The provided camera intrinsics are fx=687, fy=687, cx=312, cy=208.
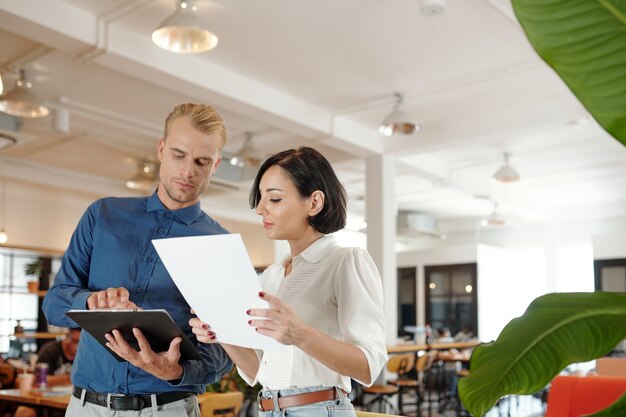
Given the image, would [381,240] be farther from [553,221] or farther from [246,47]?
[553,221]

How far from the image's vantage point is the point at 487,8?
207 inches

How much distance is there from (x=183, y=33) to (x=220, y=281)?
147 inches

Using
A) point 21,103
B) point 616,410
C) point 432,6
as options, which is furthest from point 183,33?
point 616,410

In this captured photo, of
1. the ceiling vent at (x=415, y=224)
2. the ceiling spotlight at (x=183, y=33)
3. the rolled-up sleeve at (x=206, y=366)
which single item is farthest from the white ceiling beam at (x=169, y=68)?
the ceiling vent at (x=415, y=224)

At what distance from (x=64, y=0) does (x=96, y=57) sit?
52 cm

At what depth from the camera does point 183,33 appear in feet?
15.5

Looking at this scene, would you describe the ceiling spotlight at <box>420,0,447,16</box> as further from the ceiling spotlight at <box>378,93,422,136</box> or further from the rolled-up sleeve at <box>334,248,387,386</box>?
the rolled-up sleeve at <box>334,248,387,386</box>

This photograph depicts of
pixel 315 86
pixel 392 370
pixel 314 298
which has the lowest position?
pixel 392 370

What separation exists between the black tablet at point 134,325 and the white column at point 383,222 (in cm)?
719

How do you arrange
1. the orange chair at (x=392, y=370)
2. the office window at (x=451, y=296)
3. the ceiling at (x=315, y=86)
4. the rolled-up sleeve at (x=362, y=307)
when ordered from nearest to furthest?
1. the rolled-up sleeve at (x=362, y=307)
2. the ceiling at (x=315, y=86)
3. the orange chair at (x=392, y=370)
4. the office window at (x=451, y=296)

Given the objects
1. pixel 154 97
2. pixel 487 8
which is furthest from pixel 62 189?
pixel 487 8

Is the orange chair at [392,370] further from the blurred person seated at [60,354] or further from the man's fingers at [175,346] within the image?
the man's fingers at [175,346]

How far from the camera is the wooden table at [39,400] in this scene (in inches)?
160

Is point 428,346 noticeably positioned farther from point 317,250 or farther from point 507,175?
point 317,250
